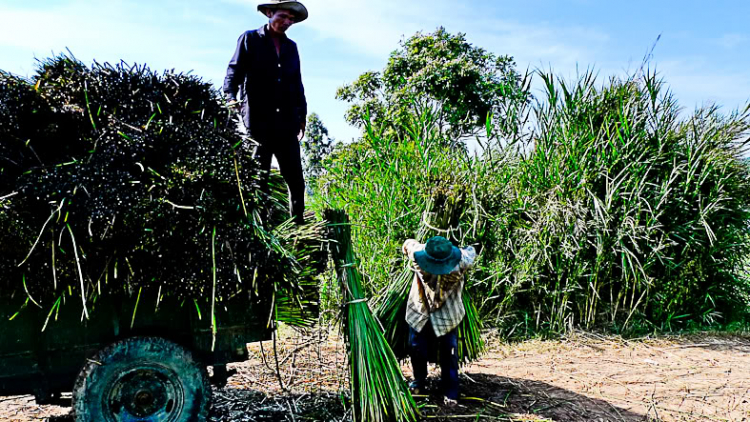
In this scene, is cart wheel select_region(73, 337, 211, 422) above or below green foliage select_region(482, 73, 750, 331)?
below

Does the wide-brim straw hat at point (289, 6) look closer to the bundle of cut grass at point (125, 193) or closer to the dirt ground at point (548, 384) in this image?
the bundle of cut grass at point (125, 193)

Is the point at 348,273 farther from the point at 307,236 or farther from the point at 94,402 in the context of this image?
the point at 94,402

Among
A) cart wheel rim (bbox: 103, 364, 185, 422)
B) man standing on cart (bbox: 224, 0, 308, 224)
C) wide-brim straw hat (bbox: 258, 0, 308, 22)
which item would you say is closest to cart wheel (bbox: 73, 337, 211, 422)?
cart wheel rim (bbox: 103, 364, 185, 422)

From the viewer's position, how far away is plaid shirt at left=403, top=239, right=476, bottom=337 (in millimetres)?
3469

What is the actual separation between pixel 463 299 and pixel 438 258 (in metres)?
0.64

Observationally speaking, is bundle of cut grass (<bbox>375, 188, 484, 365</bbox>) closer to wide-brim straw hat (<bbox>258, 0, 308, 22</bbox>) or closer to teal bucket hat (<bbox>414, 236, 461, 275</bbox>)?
teal bucket hat (<bbox>414, 236, 461, 275</bbox>)

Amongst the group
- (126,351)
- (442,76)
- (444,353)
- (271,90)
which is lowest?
(444,353)

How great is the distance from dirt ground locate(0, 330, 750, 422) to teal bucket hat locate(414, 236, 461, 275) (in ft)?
2.70

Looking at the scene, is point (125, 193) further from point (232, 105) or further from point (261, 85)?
point (261, 85)

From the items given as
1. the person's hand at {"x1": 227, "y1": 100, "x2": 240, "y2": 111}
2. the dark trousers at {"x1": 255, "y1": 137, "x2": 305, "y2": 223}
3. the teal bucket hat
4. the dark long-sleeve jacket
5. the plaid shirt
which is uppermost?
the dark long-sleeve jacket

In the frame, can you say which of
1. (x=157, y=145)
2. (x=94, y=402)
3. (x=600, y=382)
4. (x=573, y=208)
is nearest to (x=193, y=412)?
(x=94, y=402)

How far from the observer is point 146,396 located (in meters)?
2.66

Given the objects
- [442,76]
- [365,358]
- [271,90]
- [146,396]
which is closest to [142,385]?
[146,396]

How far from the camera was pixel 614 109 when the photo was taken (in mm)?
6059
